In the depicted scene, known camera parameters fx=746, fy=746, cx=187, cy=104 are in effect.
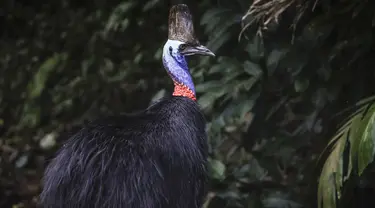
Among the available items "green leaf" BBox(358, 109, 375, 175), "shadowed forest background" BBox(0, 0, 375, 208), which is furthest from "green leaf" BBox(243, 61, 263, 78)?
"green leaf" BBox(358, 109, 375, 175)

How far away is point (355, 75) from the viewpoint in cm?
324

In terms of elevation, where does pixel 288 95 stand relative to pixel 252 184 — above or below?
above

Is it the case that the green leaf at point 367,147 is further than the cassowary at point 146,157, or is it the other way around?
the green leaf at point 367,147

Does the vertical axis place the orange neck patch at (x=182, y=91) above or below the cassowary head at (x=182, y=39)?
below

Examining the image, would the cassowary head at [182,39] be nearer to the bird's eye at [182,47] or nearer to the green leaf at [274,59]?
the bird's eye at [182,47]

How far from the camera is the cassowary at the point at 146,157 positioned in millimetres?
2283

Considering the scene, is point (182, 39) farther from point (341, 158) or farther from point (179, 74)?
point (341, 158)

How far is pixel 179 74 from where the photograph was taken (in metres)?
2.52

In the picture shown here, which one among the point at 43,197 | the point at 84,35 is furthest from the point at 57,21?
the point at 43,197

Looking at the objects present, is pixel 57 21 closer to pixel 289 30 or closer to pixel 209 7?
pixel 209 7

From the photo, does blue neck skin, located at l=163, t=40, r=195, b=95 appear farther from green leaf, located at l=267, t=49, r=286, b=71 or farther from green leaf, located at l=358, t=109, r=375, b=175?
green leaf, located at l=267, t=49, r=286, b=71

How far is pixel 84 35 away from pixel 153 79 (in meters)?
0.62

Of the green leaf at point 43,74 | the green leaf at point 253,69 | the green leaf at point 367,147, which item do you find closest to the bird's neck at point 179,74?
the green leaf at point 367,147

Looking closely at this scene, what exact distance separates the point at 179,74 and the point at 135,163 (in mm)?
379
